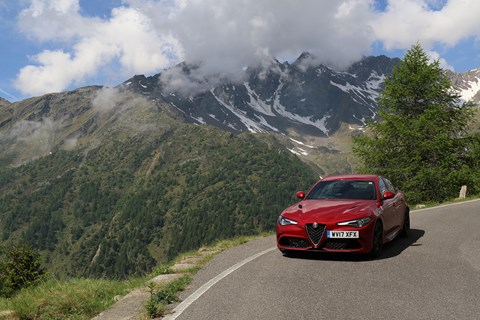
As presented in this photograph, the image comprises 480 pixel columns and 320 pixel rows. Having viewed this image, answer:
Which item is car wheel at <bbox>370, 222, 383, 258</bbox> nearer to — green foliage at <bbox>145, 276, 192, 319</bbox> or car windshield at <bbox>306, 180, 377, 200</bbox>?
car windshield at <bbox>306, 180, 377, 200</bbox>

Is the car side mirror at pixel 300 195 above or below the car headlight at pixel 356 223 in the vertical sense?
above

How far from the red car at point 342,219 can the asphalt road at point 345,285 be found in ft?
1.15

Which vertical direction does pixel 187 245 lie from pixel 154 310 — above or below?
below

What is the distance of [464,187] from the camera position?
21.8 meters

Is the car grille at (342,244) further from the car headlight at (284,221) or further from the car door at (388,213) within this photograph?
the car door at (388,213)

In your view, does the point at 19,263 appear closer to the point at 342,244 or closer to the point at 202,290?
the point at 202,290

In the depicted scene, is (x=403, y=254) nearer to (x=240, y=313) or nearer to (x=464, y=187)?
(x=240, y=313)

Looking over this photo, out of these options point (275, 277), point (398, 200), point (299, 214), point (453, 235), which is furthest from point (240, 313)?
point (453, 235)

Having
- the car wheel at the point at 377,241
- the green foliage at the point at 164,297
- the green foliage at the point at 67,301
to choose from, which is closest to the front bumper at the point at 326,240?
the car wheel at the point at 377,241

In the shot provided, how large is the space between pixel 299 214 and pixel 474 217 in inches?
310

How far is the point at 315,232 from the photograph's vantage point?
869 cm

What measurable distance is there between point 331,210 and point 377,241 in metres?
1.20

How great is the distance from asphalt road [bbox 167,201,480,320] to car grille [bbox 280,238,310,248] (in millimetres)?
317

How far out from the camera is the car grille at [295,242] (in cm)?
884
